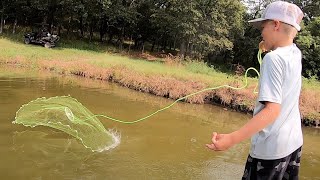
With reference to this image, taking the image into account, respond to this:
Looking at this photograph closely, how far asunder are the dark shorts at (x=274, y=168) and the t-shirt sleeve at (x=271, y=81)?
44 cm

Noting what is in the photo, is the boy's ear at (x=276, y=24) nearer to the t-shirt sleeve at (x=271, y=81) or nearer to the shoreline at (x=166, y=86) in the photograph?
the t-shirt sleeve at (x=271, y=81)

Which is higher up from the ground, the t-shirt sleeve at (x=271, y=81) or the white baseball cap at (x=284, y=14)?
the white baseball cap at (x=284, y=14)

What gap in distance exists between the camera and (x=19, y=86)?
1427cm

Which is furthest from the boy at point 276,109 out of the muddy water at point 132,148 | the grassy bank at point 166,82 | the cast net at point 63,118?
the grassy bank at point 166,82

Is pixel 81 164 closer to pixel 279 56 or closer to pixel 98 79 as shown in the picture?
pixel 279 56

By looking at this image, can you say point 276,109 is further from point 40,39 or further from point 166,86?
point 40,39

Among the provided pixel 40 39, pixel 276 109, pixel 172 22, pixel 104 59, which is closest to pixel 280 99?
pixel 276 109

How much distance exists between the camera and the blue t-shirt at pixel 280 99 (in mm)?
2359

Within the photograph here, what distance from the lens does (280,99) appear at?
2354 millimetres

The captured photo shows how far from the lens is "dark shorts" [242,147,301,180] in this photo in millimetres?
2525

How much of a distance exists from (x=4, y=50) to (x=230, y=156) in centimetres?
1790

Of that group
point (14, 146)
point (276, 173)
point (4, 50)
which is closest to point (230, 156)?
point (14, 146)

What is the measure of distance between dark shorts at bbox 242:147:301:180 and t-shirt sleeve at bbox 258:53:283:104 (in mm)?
437

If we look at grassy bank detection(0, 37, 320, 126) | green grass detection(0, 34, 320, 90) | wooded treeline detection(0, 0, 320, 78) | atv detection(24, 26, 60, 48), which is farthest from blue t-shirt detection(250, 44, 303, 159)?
wooded treeline detection(0, 0, 320, 78)
